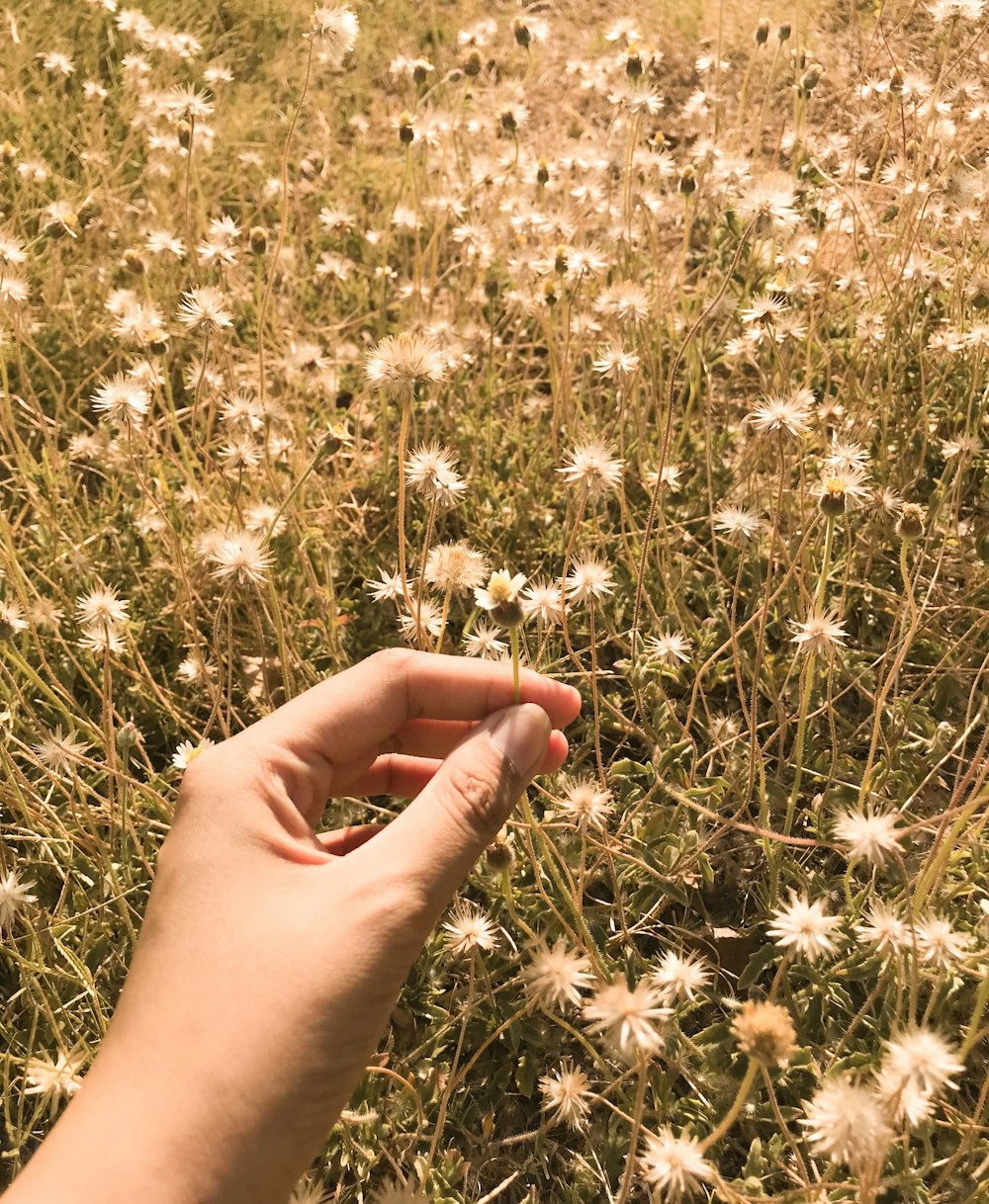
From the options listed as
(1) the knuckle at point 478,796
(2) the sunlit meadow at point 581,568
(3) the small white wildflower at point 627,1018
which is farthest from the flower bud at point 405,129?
(3) the small white wildflower at point 627,1018

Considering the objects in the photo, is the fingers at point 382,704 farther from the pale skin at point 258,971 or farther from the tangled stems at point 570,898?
the tangled stems at point 570,898

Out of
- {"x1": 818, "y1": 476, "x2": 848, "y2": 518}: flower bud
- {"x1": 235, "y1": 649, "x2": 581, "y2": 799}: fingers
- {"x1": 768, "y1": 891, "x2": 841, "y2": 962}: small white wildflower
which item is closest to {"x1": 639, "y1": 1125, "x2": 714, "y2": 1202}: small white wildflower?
{"x1": 768, "y1": 891, "x2": 841, "y2": 962}: small white wildflower

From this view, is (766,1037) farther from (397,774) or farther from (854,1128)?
(397,774)

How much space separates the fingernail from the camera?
1542 millimetres

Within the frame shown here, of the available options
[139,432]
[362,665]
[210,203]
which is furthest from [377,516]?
[210,203]

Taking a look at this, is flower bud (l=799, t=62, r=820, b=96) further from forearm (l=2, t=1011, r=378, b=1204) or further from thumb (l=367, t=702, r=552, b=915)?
forearm (l=2, t=1011, r=378, b=1204)

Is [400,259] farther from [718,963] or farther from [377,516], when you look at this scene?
[718,963]

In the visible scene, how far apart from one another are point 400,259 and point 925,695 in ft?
8.44

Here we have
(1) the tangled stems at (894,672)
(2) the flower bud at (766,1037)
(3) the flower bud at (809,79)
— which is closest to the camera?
(2) the flower bud at (766,1037)

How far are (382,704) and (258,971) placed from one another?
53 cm

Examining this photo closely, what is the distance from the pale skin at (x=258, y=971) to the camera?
1221 millimetres

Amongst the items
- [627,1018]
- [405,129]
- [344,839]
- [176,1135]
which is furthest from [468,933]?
[405,129]

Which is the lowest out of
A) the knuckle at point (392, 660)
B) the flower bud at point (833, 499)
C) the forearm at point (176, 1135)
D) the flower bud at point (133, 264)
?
the forearm at point (176, 1135)

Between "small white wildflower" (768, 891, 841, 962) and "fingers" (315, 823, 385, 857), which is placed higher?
"small white wildflower" (768, 891, 841, 962)
